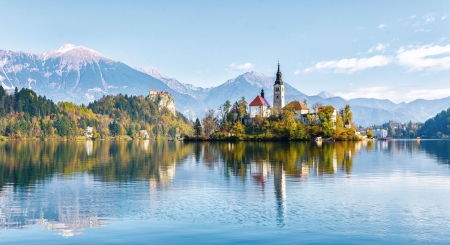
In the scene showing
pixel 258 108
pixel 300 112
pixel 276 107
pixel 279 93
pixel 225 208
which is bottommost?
pixel 225 208

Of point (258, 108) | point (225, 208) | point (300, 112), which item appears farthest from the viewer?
point (258, 108)

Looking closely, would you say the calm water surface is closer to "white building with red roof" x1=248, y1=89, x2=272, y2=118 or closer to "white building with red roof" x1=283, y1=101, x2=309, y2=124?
"white building with red roof" x1=283, y1=101, x2=309, y2=124

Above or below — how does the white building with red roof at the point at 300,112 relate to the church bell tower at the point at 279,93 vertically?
below

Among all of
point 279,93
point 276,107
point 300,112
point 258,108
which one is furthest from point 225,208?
point 279,93

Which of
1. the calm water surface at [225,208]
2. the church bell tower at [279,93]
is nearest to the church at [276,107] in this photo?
the church bell tower at [279,93]

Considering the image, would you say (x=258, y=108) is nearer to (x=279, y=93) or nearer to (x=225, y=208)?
(x=279, y=93)

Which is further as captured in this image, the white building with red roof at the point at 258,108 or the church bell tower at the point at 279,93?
the church bell tower at the point at 279,93

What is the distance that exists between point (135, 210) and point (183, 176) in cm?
1732

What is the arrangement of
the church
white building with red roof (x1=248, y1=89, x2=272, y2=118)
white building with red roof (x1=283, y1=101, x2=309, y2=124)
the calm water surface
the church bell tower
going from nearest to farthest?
the calm water surface < white building with red roof (x1=283, y1=101, x2=309, y2=124) < the church < white building with red roof (x1=248, y1=89, x2=272, y2=118) < the church bell tower

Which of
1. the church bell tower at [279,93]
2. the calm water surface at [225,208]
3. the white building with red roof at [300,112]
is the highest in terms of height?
the church bell tower at [279,93]

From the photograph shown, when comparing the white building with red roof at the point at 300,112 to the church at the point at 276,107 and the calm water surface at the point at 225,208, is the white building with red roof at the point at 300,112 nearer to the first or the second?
the church at the point at 276,107

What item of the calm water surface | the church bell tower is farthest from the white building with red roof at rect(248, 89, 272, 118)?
the calm water surface

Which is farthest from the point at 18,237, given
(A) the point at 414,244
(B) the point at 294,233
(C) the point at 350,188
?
(C) the point at 350,188

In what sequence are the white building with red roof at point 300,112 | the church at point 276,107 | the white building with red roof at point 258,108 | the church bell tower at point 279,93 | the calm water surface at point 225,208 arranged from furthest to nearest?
the church bell tower at point 279,93
the white building with red roof at point 258,108
the church at point 276,107
the white building with red roof at point 300,112
the calm water surface at point 225,208
